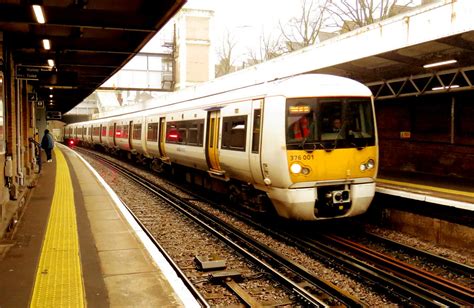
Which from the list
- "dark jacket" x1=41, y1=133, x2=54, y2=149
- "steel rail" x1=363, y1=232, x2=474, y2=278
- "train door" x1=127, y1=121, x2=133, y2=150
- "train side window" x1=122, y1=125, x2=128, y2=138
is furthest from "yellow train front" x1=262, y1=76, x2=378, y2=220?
"train side window" x1=122, y1=125, x2=128, y2=138

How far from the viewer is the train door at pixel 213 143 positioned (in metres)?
10.5

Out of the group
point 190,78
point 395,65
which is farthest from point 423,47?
point 190,78

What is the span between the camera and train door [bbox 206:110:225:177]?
1045cm

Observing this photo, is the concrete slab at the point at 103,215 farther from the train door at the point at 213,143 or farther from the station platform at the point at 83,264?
the train door at the point at 213,143

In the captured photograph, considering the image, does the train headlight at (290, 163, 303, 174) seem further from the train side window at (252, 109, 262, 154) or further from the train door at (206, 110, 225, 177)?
the train door at (206, 110, 225, 177)

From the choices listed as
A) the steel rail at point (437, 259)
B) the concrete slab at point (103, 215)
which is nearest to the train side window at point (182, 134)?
the concrete slab at point (103, 215)

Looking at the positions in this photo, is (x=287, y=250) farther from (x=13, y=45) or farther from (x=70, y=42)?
(x=13, y=45)

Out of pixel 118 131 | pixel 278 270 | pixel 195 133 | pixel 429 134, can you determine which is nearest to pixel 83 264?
pixel 278 270

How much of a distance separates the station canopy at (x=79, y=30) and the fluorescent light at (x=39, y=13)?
0.27ft

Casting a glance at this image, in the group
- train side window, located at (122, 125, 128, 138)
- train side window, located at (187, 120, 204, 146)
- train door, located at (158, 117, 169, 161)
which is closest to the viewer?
train side window, located at (187, 120, 204, 146)

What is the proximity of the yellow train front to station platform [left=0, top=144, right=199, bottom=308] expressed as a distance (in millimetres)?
2519

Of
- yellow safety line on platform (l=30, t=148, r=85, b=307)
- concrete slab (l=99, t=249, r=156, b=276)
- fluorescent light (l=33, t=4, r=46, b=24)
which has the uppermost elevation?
fluorescent light (l=33, t=4, r=46, b=24)

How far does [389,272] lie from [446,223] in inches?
90.8

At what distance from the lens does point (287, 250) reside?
24.6 feet
